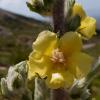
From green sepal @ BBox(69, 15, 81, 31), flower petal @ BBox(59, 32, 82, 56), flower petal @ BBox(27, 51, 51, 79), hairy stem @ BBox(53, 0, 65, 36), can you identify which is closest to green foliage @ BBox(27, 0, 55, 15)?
hairy stem @ BBox(53, 0, 65, 36)

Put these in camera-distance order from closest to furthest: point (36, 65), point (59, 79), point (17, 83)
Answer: point (59, 79) < point (36, 65) < point (17, 83)

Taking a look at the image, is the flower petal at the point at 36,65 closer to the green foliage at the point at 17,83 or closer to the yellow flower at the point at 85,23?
the green foliage at the point at 17,83

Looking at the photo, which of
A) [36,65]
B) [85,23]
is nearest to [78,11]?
[85,23]

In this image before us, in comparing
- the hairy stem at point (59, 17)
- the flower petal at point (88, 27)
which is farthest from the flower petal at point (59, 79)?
the flower petal at point (88, 27)

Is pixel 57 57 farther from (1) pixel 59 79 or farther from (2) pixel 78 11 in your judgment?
(2) pixel 78 11

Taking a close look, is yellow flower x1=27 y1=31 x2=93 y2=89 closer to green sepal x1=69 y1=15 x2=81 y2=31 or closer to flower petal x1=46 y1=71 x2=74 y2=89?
flower petal x1=46 y1=71 x2=74 y2=89

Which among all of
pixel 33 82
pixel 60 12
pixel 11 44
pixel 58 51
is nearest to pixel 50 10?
pixel 60 12
